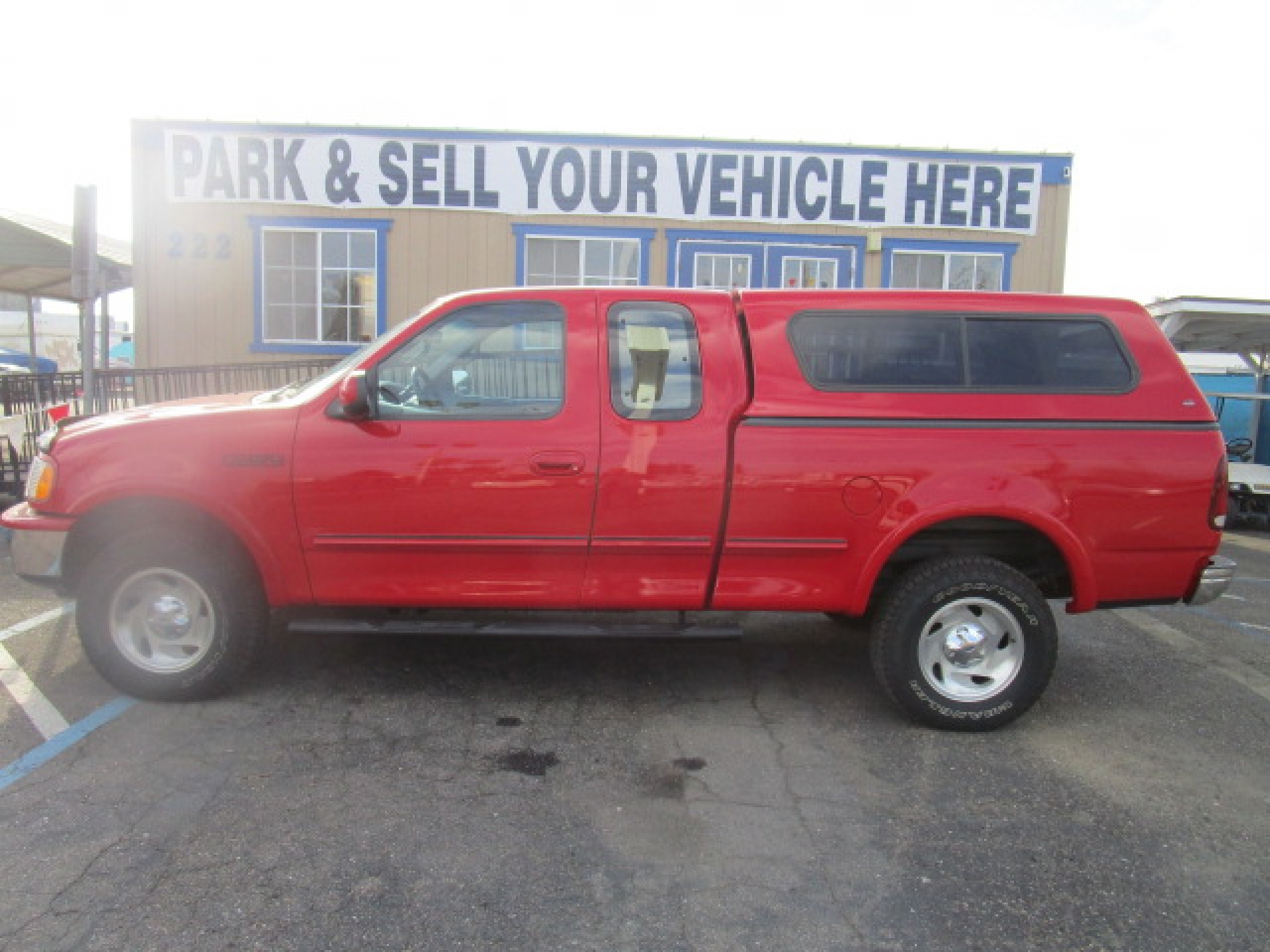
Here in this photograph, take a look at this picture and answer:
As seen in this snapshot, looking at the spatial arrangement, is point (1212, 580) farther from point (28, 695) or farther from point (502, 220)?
point (502, 220)

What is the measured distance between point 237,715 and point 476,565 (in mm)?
1272

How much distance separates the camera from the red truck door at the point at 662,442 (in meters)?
3.84

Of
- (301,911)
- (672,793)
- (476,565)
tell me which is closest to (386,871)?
(301,911)

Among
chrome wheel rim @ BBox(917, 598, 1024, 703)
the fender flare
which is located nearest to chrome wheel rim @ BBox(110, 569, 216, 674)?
the fender flare

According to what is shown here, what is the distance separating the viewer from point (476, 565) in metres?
3.94

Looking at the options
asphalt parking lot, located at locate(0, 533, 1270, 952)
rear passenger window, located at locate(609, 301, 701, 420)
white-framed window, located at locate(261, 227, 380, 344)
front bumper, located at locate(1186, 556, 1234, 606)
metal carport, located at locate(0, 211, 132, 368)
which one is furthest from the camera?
white-framed window, located at locate(261, 227, 380, 344)

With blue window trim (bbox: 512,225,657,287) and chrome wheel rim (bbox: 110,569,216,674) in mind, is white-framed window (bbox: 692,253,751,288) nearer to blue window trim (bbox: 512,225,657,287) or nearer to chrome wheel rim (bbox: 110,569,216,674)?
blue window trim (bbox: 512,225,657,287)

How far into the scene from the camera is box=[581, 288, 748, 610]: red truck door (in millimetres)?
3838

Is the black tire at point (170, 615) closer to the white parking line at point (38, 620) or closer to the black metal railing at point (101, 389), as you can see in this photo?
the white parking line at point (38, 620)

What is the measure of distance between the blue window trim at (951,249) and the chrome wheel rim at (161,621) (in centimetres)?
987

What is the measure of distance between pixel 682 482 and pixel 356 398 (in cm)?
143

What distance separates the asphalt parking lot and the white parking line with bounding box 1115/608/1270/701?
60mm

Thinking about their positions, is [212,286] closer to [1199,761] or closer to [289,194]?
[289,194]

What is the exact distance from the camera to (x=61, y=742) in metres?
3.68
